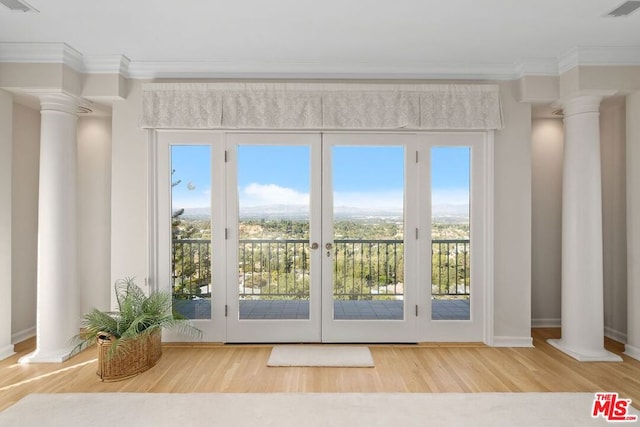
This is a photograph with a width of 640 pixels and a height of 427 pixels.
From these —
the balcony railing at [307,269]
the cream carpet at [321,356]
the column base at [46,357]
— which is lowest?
the cream carpet at [321,356]

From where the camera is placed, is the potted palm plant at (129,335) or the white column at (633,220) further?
the white column at (633,220)

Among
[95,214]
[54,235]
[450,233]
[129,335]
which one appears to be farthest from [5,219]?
[450,233]

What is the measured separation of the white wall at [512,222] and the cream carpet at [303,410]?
1004 mm

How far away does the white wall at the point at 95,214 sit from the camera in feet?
13.5

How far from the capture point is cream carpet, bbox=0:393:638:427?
2328 mm

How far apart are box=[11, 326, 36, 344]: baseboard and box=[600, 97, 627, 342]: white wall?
242 inches

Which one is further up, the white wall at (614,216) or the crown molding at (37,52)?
the crown molding at (37,52)

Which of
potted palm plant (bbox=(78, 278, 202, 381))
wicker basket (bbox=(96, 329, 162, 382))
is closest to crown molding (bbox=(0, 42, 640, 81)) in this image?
potted palm plant (bbox=(78, 278, 202, 381))

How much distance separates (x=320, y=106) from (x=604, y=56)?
101 inches

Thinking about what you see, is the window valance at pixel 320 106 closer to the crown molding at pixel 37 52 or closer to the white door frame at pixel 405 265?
the white door frame at pixel 405 265

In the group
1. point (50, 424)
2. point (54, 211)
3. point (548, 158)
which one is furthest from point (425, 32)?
point (50, 424)

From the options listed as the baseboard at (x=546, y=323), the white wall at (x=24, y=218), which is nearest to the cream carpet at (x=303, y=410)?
the white wall at (x=24, y=218)

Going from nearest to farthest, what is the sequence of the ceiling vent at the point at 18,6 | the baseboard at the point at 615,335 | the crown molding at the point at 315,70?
the ceiling vent at the point at 18,6 < the crown molding at the point at 315,70 < the baseboard at the point at 615,335

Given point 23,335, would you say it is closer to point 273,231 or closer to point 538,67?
point 273,231
